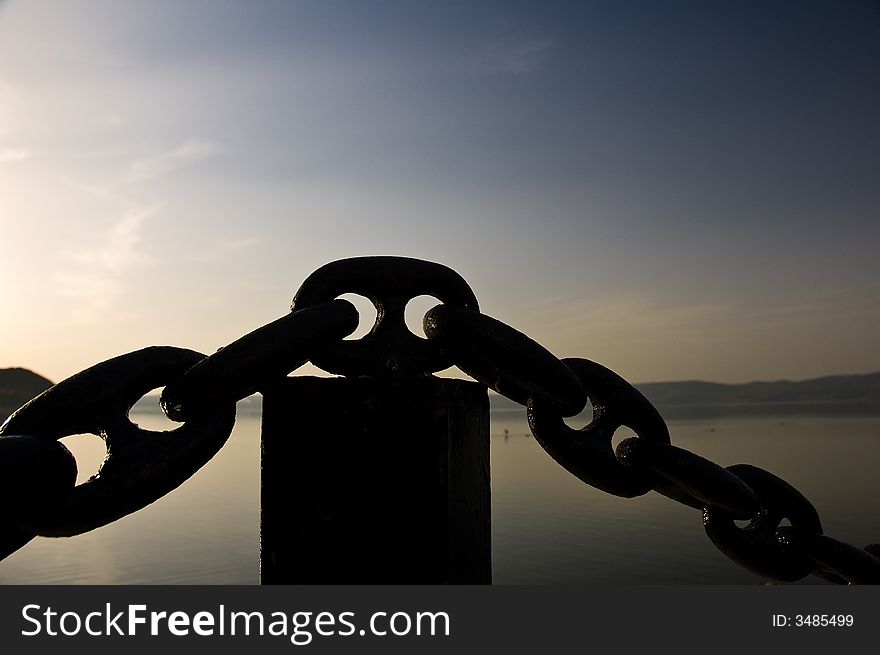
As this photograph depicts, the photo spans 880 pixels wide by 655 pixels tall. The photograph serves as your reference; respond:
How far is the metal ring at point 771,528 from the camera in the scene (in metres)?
1.73

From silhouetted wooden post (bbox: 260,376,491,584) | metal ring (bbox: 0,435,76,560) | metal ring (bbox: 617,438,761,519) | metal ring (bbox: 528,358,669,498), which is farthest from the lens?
metal ring (bbox: 617,438,761,519)

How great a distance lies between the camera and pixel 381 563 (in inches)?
46.6

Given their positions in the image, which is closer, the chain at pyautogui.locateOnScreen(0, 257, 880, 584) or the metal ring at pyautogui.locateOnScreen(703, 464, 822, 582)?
the chain at pyautogui.locateOnScreen(0, 257, 880, 584)

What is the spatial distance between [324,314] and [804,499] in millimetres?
1291

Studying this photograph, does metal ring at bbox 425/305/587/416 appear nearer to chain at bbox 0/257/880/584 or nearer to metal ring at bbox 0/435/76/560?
chain at bbox 0/257/880/584

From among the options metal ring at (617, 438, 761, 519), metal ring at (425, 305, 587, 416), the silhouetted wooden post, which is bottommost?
the silhouetted wooden post

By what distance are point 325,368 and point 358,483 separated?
0.20 metres

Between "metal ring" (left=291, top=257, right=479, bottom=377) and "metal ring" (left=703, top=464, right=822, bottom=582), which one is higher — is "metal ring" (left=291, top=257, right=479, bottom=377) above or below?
above

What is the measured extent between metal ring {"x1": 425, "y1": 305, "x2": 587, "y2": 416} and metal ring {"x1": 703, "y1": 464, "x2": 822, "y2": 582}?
67 centimetres

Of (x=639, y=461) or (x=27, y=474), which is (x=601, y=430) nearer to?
Result: (x=639, y=461)

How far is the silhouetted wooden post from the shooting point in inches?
46.6

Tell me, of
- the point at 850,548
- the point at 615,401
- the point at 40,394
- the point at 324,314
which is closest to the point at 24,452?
the point at 40,394

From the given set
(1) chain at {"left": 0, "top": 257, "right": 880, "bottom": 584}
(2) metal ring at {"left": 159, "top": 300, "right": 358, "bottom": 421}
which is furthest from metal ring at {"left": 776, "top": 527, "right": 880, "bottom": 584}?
(2) metal ring at {"left": 159, "top": 300, "right": 358, "bottom": 421}

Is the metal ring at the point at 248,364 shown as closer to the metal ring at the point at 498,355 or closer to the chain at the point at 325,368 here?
the chain at the point at 325,368
